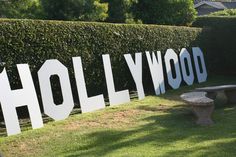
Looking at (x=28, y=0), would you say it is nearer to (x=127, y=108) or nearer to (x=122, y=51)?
(x=122, y=51)

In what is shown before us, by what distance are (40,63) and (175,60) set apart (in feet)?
19.8

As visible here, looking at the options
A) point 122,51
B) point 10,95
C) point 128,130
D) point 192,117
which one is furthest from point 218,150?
point 122,51

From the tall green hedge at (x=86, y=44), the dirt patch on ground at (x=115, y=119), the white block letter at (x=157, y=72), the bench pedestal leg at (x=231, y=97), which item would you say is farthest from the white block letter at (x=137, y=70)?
the bench pedestal leg at (x=231, y=97)

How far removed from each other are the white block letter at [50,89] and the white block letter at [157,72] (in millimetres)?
3987

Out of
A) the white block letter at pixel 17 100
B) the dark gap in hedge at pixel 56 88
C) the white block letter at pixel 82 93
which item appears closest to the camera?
the white block letter at pixel 17 100

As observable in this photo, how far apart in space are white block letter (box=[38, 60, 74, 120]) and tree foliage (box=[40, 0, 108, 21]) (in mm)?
4816

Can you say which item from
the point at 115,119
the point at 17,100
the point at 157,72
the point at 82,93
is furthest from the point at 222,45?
the point at 17,100

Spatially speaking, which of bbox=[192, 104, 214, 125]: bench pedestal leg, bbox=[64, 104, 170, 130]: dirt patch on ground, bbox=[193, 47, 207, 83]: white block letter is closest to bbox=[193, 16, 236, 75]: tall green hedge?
bbox=[193, 47, 207, 83]: white block letter

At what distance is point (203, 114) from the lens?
9.57 m

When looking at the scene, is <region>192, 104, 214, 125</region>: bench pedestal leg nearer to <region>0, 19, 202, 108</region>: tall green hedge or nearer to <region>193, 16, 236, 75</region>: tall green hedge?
<region>0, 19, 202, 108</region>: tall green hedge

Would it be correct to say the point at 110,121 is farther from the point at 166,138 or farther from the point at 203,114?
the point at 203,114

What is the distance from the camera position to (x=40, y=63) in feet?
34.9

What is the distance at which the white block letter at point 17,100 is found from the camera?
8.74 metres

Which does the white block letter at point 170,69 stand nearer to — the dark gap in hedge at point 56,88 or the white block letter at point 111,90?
the white block letter at point 111,90
